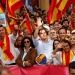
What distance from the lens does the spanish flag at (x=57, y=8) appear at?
888 centimetres

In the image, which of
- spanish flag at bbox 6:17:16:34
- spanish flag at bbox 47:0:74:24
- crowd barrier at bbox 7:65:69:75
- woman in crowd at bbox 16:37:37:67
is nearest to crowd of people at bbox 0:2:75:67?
woman in crowd at bbox 16:37:37:67

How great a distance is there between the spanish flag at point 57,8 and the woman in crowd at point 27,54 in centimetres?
233

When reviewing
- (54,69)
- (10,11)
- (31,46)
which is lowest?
(54,69)

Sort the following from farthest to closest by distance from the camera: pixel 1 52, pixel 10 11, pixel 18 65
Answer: pixel 10 11 → pixel 1 52 → pixel 18 65

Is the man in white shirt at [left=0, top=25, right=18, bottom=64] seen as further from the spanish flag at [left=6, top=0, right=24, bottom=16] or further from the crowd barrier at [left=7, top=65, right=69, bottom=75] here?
the spanish flag at [left=6, top=0, right=24, bottom=16]

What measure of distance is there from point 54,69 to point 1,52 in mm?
1314

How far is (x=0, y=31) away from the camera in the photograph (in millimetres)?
7090

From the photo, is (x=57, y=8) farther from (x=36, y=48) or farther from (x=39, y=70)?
(x=39, y=70)

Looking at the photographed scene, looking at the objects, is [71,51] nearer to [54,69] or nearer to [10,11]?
[54,69]

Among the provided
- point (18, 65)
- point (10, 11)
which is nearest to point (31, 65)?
point (18, 65)

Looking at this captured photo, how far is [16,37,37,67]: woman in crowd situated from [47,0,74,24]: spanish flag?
233cm

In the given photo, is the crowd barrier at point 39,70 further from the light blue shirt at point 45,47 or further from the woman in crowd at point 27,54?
the light blue shirt at point 45,47

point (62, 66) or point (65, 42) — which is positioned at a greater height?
point (65, 42)

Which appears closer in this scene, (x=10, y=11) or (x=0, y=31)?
(x=0, y=31)
